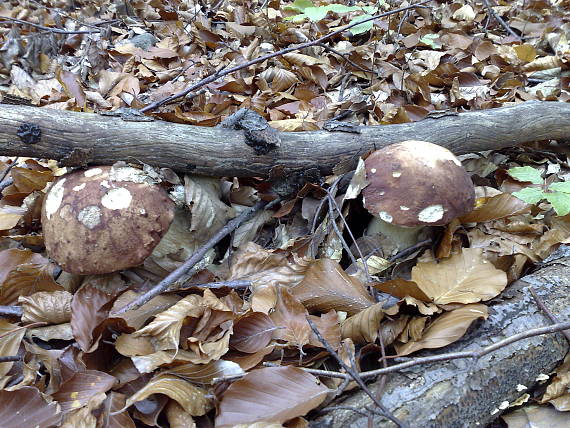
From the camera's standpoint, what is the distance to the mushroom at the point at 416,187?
1.73 metres

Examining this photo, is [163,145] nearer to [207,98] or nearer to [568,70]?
[207,98]

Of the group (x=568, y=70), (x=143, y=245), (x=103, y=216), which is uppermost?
(x=103, y=216)

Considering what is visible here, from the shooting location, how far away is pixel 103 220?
1.70 meters

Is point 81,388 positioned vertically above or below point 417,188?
below

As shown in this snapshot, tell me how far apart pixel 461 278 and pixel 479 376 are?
0.39 metres

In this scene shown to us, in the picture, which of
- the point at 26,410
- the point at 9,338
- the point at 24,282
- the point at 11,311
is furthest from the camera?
the point at 24,282

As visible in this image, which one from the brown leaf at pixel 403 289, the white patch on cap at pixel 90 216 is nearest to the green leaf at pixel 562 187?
the brown leaf at pixel 403 289

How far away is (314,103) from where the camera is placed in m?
3.16

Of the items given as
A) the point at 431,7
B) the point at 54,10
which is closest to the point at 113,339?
the point at 431,7

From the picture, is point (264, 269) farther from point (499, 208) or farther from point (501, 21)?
point (501, 21)

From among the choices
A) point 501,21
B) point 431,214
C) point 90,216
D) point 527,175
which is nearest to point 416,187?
point 431,214

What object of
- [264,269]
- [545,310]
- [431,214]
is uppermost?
[431,214]

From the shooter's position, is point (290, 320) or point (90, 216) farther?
point (90, 216)

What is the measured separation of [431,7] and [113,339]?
448cm
